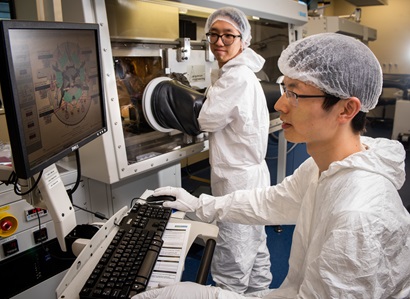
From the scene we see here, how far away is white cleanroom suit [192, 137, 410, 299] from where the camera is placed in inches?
26.9

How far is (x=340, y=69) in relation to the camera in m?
0.85

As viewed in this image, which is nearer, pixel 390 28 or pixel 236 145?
pixel 236 145

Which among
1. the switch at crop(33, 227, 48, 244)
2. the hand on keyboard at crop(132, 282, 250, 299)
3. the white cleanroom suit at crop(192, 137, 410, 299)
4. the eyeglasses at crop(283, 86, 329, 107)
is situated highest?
the eyeglasses at crop(283, 86, 329, 107)

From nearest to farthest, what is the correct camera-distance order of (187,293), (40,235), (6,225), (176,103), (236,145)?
(187,293)
(6,225)
(40,235)
(176,103)
(236,145)

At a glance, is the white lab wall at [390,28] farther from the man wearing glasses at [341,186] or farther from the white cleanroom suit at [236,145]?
the man wearing glasses at [341,186]

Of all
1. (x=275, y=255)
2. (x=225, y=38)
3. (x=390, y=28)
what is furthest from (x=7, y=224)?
(x=390, y=28)

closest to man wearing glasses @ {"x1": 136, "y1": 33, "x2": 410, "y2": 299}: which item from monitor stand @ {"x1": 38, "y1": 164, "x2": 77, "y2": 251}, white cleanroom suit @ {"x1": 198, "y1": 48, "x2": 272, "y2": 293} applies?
monitor stand @ {"x1": 38, "y1": 164, "x2": 77, "y2": 251}

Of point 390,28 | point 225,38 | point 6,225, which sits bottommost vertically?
point 6,225

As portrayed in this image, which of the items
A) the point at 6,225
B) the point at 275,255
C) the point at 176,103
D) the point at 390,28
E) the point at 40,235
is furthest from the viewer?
the point at 390,28

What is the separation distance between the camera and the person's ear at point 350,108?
0.85 m

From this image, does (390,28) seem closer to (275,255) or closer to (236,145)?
(275,255)

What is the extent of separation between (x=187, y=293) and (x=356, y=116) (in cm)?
64

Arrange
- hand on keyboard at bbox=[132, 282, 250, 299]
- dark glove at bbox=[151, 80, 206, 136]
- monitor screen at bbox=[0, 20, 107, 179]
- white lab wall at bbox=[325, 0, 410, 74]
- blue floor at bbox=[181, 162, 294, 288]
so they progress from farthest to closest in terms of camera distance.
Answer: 1. white lab wall at bbox=[325, 0, 410, 74]
2. blue floor at bbox=[181, 162, 294, 288]
3. dark glove at bbox=[151, 80, 206, 136]
4. hand on keyboard at bbox=[132, 282, 250, 299]
5. monitor screen at bbox=[0, 20, 107, 179]

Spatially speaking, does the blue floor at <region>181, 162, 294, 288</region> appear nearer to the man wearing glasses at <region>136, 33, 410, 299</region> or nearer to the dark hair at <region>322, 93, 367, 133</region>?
the man wearing glasses at <region>136, 33, 410, 299</region>
